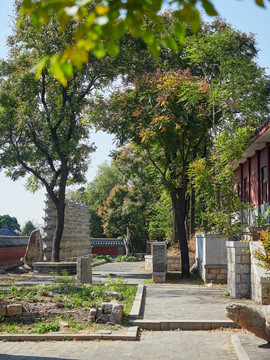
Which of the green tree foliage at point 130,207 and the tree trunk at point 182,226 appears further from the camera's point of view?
the green tree foliage at point 130,207

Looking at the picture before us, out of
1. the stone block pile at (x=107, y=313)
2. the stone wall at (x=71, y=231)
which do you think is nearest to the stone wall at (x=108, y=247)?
→ the stone wall at (x=71, y=231)

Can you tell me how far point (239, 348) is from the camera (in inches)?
314

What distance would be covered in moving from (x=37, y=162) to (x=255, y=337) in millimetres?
23220

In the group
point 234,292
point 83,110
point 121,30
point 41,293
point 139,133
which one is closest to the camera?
point 121,30

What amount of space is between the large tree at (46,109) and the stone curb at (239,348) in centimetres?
1866

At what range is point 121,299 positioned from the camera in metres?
13.1

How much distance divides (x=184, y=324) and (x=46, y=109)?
62.4 feet

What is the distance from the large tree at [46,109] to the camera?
2552 cm

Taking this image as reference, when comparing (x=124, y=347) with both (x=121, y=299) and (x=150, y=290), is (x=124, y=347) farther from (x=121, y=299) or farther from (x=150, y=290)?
(x=150, y=290)

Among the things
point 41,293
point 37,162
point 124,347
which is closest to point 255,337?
point 124,347

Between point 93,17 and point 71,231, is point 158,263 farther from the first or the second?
point 93,17

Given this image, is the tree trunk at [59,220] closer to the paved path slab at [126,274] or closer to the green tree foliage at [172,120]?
the paved path slab at [126,274]

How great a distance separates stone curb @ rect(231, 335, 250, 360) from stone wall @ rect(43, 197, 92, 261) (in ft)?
64.9

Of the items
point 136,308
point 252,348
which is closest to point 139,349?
point 252,348
